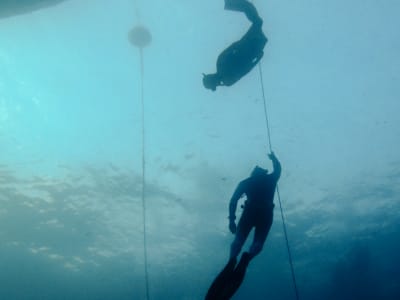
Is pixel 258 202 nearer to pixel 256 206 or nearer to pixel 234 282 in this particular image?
pixel 256 206

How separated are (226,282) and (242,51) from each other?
411 cm

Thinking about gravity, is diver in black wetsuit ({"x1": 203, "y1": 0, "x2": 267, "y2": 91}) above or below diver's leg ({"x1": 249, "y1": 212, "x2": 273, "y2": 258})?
above

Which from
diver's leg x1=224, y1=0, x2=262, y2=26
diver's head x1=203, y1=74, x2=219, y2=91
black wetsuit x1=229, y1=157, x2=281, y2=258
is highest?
diver's leg x1=224, y1=0, x2=262, y2=26

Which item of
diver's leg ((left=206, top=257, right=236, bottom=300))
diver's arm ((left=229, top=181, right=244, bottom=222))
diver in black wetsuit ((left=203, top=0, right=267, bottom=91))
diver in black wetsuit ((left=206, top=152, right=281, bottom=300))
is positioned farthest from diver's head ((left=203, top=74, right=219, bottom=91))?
diver's leg ((left=206, top=257, right=236, bottom=300))

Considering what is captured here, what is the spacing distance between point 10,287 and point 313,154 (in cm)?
4281

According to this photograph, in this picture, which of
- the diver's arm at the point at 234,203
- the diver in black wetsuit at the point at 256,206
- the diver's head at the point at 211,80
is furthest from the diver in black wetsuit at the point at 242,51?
the diver's arm at the point at 234,203

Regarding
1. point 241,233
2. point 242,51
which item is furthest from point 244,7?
point 241,233

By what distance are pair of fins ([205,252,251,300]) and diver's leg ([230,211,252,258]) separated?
1.69 feet

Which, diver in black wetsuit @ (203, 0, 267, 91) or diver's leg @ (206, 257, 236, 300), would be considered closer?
diver's leg @ (206, 257, 236, 300)

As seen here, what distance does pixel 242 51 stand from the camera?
627 centimetres

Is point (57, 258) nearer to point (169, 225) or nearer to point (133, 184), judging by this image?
point (169, 225)

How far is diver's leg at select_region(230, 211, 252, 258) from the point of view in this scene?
6.51m

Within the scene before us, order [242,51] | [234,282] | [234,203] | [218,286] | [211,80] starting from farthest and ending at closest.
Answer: [234,203] → [211,80] → [242,51] → [234,282] → [218,286]

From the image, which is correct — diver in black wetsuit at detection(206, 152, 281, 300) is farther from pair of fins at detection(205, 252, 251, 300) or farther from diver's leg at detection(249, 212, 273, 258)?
pair of fins at detection(205, 252, 251, 300)
